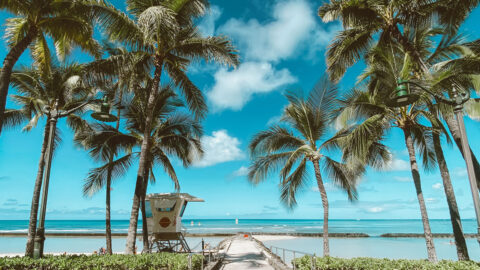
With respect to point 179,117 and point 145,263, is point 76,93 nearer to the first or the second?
point 179,117

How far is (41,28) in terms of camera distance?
8969mm

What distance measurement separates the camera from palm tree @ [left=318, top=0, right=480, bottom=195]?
9219 millimetres

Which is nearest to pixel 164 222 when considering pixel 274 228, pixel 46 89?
pixel 46 89

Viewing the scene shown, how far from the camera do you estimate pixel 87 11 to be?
9.45 metres

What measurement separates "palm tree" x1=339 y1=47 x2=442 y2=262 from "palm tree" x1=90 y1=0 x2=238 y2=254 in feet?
16.2

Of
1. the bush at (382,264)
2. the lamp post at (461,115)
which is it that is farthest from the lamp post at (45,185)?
the lamp post at (461,115)

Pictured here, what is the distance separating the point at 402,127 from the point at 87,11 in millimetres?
11239

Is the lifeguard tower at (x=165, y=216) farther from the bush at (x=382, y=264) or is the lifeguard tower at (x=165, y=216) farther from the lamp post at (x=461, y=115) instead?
the lamp post at (x=461, y=115)

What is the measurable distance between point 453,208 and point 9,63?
44.8 ft

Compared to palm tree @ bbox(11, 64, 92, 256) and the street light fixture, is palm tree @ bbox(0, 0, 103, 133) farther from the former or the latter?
the street light fixture

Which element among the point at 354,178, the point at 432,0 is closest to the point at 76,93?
the point at 354,178

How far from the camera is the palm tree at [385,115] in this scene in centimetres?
1012

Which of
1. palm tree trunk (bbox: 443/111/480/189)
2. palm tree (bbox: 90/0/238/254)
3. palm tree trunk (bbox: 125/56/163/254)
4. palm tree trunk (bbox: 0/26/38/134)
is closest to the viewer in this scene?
palm tree trunk (bbox: 0/26/38/134)

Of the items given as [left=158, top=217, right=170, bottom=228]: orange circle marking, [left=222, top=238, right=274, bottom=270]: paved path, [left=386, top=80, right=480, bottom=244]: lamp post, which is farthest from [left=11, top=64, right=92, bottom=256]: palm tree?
[left=386, top=80, right=480, bottom=244]: lamp post
